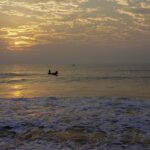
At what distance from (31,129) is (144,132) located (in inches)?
198

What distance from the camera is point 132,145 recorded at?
10094 millimetres

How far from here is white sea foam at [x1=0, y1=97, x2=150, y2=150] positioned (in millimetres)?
10250

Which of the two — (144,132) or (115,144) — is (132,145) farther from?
(144,132)

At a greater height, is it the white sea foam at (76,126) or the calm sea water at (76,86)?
the white sea foam at (76,126)

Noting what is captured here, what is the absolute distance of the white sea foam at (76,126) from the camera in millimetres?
10250

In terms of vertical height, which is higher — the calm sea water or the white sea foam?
the white sea foam

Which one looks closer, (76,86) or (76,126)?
(76,126)

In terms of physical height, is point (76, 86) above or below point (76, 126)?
below

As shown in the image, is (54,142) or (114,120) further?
(114,120)

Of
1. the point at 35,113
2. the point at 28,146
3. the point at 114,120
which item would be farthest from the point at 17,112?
the point at 28,146

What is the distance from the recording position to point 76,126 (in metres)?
13.2

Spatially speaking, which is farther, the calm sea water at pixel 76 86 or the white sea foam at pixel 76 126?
the calm sea water at pixel 76 86

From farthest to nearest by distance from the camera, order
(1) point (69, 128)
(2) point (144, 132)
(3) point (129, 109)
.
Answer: (3) point (129, 109), (1) point (69, 128), (2) point (144, 132)

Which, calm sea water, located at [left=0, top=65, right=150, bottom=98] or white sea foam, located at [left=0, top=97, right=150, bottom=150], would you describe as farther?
calm sea water, located at [left=0, top=65, right=150, bottom=98]
